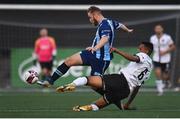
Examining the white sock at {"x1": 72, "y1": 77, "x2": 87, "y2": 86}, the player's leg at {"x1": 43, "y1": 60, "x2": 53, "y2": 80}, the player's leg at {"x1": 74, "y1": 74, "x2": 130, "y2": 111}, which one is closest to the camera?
the white sock at {"x1": 72, "y1": 77, "x2": 87, "y2": 86}

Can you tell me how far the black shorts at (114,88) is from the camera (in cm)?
1335

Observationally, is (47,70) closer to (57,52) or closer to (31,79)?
(57,52)

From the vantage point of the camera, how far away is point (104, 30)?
1380 centimetres

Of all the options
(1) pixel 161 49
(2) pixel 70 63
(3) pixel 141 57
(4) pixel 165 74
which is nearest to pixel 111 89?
(3) pixel 141 57

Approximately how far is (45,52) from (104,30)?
9.84 m

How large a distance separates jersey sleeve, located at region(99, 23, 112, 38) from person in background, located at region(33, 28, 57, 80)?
31.4ft

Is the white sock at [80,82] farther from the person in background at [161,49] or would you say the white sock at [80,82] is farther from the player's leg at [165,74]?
the player's leg at [165,74]

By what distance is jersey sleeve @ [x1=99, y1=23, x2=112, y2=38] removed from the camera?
542 inches

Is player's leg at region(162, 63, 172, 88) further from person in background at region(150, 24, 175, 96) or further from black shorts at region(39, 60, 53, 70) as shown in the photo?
black shorts at region(39, 60, 53, 70)

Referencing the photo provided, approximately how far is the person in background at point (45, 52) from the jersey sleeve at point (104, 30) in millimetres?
9560

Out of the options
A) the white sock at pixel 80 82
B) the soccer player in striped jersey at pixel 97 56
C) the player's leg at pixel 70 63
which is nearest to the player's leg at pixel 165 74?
the soccer player in striped jersey at pixel 97 56

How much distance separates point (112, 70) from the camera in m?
23.9

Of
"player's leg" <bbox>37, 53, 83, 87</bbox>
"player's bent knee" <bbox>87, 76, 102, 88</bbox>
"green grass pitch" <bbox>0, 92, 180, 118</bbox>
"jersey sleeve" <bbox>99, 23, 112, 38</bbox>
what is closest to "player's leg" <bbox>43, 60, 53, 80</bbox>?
"green grass pitch" <bbox>0, 92, 180, 118</bbox>

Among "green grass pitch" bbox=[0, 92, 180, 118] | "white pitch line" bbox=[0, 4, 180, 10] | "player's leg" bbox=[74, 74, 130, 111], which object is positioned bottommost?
"green grass pitch" bbox=[0, 92, 180, 118]
